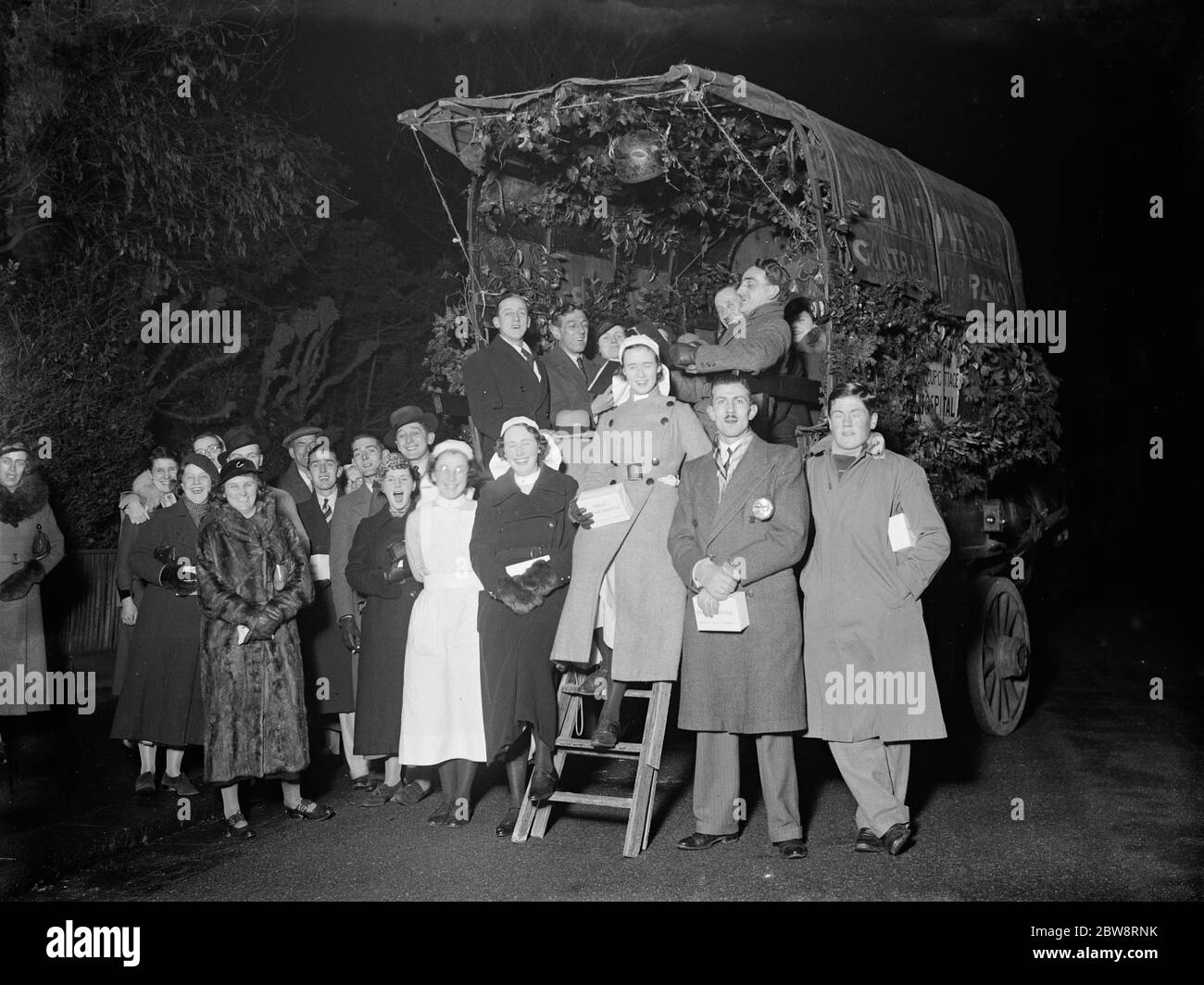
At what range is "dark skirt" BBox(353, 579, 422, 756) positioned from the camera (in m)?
7.13

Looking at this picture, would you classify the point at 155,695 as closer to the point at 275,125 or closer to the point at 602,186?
the point at 602,186

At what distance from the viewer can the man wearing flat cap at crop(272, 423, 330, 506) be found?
26.7 feet

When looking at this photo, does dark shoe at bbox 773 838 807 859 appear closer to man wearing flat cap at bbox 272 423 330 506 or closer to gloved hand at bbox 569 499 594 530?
gloved hand at bbox 569 499 594 530

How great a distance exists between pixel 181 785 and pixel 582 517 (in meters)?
3.06

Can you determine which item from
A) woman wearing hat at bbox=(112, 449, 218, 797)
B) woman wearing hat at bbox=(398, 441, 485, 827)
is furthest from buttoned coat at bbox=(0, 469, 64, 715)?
woman wearing hat at bbox=(398, 441, 485, 827)

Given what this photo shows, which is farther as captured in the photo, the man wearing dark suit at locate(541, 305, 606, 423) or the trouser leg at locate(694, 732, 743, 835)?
the man wearing dark suit at locate(541, 305, 606, 423)

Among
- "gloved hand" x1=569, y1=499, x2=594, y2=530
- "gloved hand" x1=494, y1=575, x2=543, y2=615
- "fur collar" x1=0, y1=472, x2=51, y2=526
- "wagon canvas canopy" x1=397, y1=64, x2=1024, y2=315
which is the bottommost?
"gloved hand" x1=494, y1=575, x2=543, y2=615

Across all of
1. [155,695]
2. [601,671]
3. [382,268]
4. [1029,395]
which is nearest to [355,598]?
[155,695]

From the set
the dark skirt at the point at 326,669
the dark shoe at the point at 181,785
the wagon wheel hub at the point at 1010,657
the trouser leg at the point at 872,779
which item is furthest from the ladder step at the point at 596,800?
the wagon wheel hub at the point at 1010,657

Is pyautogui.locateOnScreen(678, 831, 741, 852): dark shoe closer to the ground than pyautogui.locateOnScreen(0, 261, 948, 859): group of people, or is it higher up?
closer to the ground

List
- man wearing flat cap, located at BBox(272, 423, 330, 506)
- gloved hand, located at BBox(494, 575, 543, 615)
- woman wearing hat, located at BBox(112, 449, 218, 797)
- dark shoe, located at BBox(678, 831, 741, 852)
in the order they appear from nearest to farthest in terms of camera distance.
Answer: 1. dark shoe, located at BBox(678, 831, 741, 852)
2. gloved hand, located at BBox(494, 575, 543, 615)
3. woman wearing hat, located at BBox(112, 449, 218, 797)
4. man wearing flat cap, located at BBox(272, 423, 330, 506)

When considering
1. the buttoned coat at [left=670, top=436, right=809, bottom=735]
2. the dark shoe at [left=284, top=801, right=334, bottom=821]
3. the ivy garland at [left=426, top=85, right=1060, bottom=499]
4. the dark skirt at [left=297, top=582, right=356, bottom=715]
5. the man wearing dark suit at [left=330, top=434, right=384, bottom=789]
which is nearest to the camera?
the buttoned coat at [left=670, top=436, right=809, bottom=735]

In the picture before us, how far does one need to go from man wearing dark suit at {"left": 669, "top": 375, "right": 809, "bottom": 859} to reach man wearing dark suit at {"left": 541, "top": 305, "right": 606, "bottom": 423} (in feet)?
5.86

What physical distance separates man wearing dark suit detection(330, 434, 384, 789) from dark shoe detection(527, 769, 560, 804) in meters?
1.83
